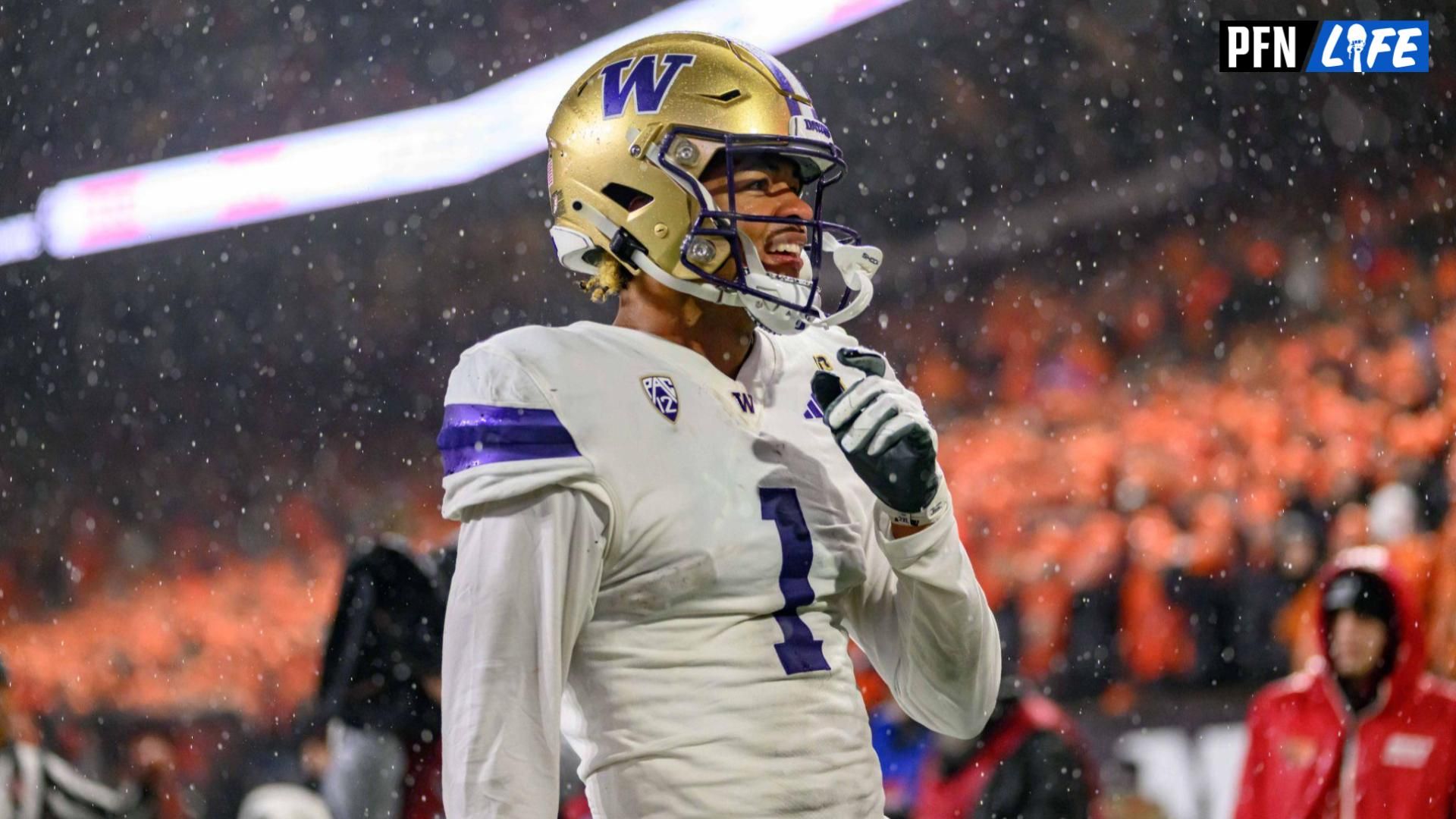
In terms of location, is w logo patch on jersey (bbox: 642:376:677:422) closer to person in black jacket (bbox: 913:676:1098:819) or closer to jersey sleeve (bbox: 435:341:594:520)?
jersey sleeve (bbox: 435:341:594:520)

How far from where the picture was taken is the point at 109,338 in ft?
12.7

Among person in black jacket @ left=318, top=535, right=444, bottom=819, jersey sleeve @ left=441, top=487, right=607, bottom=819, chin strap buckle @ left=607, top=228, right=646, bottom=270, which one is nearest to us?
jersey sleeve @ left=441, top=487, right=607, bottom=819

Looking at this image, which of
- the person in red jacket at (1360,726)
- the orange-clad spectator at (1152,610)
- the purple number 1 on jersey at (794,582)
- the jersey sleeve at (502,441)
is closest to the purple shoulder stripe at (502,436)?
the jersey sleeve at (502,441)

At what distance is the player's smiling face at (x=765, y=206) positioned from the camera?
3.79ft

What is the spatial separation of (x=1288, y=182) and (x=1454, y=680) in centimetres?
125

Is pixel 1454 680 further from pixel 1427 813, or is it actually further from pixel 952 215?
pixel 952 215

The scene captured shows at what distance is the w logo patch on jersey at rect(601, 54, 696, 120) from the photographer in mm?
1180

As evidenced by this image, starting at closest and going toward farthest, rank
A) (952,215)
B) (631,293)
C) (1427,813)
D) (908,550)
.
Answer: (908,550) → (631,293) → (1427,813) → (952,215)

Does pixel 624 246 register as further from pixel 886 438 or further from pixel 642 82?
pixel 886 438

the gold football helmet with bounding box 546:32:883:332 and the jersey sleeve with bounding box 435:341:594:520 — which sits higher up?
the gold football helmet with bounding box 546:32:883:332

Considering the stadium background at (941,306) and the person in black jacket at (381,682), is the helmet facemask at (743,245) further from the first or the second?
the stadium background at (941,306)

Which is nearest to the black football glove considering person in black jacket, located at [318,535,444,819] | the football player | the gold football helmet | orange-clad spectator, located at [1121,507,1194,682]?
the football player

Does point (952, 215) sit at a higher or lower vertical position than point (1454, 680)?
higher

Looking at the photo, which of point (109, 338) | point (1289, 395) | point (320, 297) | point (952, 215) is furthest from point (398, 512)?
point (1289, 395)
